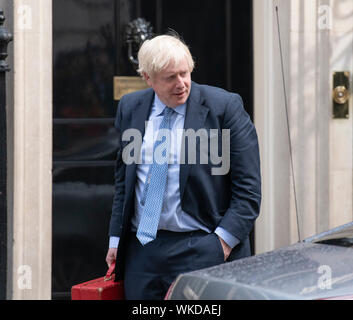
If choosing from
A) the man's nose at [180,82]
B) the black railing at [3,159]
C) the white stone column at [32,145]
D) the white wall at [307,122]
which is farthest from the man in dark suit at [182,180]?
the white wall at [307,122]

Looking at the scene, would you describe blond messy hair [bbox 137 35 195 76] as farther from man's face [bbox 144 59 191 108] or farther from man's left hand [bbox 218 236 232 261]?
man's left hand [bbox 218 236 232 261]

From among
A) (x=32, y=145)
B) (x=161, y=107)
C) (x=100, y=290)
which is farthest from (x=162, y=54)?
(x=32, y=145)

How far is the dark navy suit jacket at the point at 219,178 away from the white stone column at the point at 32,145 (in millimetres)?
2200

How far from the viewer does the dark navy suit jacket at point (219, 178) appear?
3.47m

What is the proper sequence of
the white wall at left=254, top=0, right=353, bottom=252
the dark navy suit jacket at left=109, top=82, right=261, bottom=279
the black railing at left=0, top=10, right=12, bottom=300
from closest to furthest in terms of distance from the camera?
the dark navy suit jacket at left=109, top=82, right=261, bottom=279 < the black railing at left=0, top=10, right=12, bottom=300 < the white wall at left=254, top=0, right=353, bottom=252

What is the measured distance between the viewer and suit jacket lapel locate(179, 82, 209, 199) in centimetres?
345

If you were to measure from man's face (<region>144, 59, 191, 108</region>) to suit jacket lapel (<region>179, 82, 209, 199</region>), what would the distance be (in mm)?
48

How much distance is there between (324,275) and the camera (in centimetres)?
255

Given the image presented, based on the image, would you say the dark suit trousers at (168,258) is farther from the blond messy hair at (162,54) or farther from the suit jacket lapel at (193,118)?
the blond messy hair at (162,54)

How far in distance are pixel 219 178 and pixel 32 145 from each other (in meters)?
2.49

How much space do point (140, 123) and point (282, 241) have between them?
8.84ft

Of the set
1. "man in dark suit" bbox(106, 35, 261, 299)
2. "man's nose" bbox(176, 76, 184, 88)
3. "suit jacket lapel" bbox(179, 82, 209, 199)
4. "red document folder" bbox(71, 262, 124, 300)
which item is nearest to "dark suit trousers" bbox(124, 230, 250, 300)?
"man in dark suit" bbox(106, 35, 261, 299)

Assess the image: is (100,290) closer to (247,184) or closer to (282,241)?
(247,184)

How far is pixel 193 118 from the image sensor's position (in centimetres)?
351
